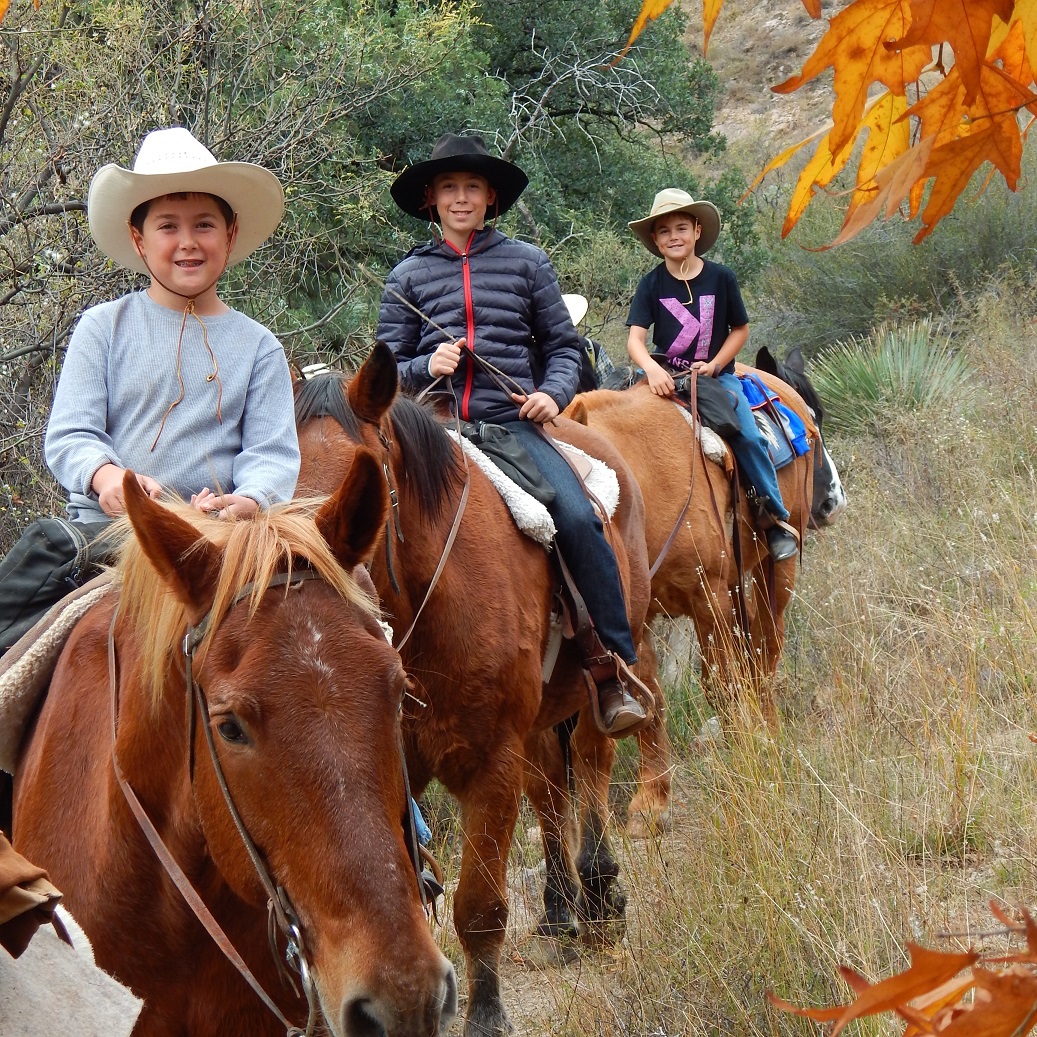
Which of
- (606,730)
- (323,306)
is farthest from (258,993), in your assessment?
(323,306)

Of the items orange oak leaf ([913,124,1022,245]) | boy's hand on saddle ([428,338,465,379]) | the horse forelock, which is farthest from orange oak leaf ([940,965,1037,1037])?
boy's hand on saddle ([428,338,465,379])

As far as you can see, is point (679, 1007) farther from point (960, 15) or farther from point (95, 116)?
point (95, 116)

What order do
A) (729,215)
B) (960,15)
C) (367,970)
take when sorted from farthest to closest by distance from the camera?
(729,215)
(367,970)
(960,15)

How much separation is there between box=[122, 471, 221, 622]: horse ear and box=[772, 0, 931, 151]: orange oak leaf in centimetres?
138

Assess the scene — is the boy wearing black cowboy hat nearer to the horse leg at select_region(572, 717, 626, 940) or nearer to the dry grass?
the horse leg at select_region(572, 717, 626, 940)

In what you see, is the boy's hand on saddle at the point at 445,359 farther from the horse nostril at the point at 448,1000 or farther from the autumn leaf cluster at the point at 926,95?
the autumn leaf cluster at the point at 926,95

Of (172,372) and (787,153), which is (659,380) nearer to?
(172,372)

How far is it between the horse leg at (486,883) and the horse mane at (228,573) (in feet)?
5.52

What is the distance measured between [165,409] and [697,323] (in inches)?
186

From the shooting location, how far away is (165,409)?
10.2ft

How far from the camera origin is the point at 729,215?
16.9 meters

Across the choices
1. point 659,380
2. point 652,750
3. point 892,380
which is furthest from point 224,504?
point 892,380

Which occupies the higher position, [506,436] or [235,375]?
[235,375]

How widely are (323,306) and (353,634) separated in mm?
7996
